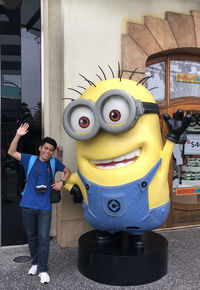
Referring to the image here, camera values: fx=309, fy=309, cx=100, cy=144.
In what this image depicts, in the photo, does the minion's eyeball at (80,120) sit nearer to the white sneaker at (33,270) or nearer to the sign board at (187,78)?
the white sneaker at (33,270)

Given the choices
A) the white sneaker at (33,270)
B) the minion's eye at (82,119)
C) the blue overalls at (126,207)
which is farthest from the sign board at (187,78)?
the white sneaker at (33,270)

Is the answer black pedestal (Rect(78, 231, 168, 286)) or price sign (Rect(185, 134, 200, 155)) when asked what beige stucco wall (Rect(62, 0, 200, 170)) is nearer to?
black pedestal (Rect(78, 231, 168, 286))

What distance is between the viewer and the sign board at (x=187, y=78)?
204 inches

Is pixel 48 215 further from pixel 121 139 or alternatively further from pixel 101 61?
pixel 101 61

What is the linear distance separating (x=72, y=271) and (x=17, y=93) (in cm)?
241

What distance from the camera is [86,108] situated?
315 centimetres

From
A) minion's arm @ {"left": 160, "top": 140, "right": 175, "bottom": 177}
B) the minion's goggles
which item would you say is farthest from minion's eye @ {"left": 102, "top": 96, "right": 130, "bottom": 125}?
minion's arm @ {"left": 160, "top": 140, "right": 175, "bottom": 177}

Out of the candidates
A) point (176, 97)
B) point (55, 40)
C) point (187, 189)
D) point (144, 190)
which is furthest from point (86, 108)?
point (187, 189)

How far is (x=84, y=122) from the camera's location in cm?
314

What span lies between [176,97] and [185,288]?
3062 millimetres

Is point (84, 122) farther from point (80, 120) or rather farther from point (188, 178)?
point (188, 178)

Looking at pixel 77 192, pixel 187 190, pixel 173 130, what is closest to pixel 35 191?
pixel 77 192

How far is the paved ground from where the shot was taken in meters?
3.13

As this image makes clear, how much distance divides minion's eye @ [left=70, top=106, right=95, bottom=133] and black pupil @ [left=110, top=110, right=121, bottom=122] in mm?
213
